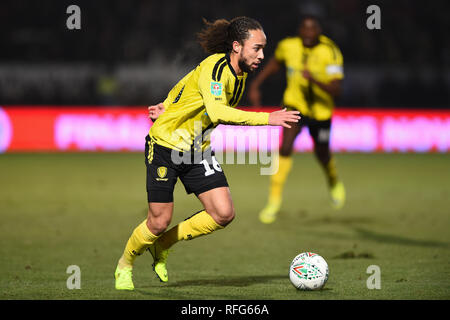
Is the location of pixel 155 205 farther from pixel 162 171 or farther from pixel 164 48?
pixel 164 48

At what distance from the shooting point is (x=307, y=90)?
10.4 m

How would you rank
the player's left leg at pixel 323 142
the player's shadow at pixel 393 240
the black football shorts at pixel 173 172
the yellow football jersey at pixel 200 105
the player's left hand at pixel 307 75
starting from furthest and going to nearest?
1. the player's left leg at pixel 323 142
2. the player's left hand at pixel 307 75
3. the player's shadow at pixel 393 240
4. the black football shorts at pixel 173 172
5. the yellow football jersey at pixel 200 105

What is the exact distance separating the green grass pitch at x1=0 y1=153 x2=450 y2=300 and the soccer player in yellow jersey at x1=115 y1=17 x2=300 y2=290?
0.50 m

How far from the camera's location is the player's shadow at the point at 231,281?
242 inches

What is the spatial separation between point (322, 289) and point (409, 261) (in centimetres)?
174

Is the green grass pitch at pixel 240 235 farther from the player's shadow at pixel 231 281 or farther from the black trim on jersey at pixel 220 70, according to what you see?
the black trim on jersey at pixel 220 70

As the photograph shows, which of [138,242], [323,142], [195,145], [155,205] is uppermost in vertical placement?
[195,145]

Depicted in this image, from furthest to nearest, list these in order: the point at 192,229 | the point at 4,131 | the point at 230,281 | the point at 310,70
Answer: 1. the point at 4,131
2. the point at 310,70
3. the point at 230,281
4. the point at 192,229

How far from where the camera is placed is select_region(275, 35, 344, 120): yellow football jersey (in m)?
10.2

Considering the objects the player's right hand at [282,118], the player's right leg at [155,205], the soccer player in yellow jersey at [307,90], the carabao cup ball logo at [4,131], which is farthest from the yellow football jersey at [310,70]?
the carabao cup ball logo at [4,131]

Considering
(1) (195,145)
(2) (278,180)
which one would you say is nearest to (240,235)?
(2) (278,180)

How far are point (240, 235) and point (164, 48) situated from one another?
44.5ft

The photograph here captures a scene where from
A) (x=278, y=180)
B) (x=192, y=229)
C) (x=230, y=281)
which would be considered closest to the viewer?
(x=192, y=229)
